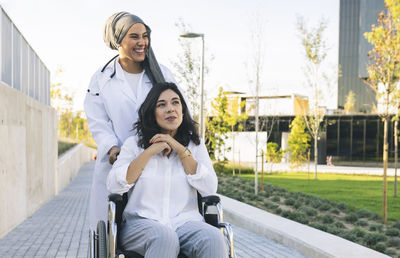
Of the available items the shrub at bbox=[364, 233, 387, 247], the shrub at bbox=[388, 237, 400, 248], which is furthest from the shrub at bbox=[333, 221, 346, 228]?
the shrub at bbox=[388, 237, 400, 248]

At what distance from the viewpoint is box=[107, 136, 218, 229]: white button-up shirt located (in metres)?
3.15

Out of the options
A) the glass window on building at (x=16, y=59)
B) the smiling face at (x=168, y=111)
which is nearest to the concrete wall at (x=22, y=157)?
the glass window on building at (x=16, y=59)

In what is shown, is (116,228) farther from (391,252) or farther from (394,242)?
(394,242)

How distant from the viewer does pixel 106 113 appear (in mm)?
3598

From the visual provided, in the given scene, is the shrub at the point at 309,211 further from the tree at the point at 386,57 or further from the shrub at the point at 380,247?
the shrub at the point at 380,247

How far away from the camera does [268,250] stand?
19.5 ft

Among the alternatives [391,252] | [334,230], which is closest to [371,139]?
[334,230]

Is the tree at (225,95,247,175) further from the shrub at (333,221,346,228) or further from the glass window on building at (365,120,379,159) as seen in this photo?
the glass window on building at (365,120,379,159)

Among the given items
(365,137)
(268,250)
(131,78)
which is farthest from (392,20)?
(365,137)

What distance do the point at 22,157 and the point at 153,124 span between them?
6.13 metres

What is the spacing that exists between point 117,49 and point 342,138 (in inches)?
1274

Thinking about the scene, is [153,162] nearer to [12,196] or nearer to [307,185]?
[12,196]

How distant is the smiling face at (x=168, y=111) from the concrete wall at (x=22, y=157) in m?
4.63

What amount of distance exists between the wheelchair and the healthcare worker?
32cm
